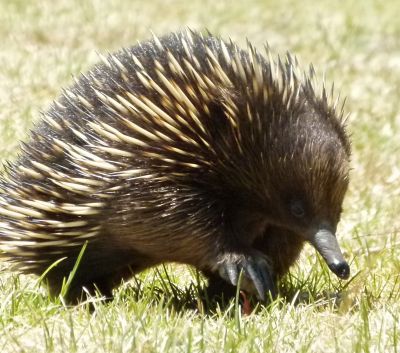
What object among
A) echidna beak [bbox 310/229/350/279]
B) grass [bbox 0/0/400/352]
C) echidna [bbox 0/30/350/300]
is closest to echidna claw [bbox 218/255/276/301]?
echidna [bbox 0/30/350/300]

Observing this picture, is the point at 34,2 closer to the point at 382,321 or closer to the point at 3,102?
the point at 3,102

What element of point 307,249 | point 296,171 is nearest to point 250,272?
point 296,171

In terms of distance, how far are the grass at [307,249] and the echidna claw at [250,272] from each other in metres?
0.11

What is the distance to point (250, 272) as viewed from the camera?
167 inches

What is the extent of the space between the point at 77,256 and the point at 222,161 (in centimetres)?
76

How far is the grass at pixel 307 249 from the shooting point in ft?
12.0

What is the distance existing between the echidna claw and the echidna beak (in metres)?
0.24

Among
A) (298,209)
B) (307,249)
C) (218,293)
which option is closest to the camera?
(298,209)

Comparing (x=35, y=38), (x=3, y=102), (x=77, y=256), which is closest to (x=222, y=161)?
(x=77, y=256)

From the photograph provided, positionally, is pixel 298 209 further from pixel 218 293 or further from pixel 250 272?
pixel 218 293

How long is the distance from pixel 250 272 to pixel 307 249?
1.57m

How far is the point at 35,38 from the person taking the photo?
34.6 ft

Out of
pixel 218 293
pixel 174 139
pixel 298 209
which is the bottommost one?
pixel 218 293

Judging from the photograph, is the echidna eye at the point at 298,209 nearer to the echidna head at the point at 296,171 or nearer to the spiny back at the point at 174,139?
the echidna head at the point at 296,171
